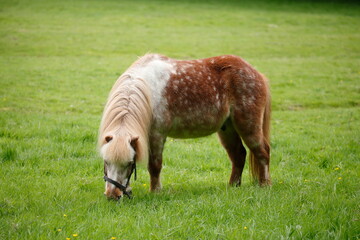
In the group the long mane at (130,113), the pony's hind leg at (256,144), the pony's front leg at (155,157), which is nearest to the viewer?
the long mane at (130,113)

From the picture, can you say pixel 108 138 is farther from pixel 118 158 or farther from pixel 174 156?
pixel 174 156

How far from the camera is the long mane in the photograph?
4.79m

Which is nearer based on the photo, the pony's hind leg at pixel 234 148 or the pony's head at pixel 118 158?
the pony's head at pixel 118 158

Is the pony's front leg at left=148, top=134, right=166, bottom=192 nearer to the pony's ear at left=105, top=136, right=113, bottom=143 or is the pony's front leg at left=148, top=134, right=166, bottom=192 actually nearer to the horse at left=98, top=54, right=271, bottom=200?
the horse at left=98, top=54, right=271, bottom=200

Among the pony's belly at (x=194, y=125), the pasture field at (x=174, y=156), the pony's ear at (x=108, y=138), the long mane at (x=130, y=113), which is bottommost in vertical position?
the pasture field at (x=174, y=156)

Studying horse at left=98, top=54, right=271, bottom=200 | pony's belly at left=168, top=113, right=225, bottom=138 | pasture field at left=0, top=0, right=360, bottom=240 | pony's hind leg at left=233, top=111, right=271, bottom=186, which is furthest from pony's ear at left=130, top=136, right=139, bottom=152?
→ pony's hind leg at left=233, top=111, right=271, bottom=186

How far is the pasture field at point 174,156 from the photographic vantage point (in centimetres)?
412

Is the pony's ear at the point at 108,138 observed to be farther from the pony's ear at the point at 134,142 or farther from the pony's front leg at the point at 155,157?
the pony's front leg at the point at 155,157

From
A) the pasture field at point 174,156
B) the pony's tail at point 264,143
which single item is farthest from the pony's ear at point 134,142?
the pony's tail at point 264,143

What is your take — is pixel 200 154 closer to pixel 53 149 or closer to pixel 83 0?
pixel 53 149

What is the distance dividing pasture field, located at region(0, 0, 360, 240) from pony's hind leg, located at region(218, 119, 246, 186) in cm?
24

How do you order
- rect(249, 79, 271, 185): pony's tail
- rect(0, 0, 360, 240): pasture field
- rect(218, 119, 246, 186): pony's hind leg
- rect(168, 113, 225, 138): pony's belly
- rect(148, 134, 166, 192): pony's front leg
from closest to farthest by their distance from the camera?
1. rect(0, 0, 360, 240): pasture field
2. rect(148, 134, 166, 192): pony's front leg
3. rect(168, 113, 225, 138): pony's belly
4. rect(249, 79, 271, 185): pony's tail
5. rect(218, 119, 246, 186): pony's hind leg

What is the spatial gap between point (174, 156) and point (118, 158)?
2.84 metres

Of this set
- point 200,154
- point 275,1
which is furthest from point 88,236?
point 275,1
